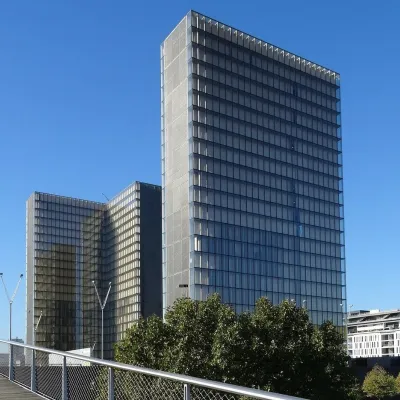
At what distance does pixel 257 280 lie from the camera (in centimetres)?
11012

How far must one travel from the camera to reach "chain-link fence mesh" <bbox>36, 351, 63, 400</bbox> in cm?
1358

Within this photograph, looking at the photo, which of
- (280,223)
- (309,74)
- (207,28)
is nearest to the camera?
(207,28)

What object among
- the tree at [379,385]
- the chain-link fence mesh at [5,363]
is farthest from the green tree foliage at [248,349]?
the tree at [379,385]

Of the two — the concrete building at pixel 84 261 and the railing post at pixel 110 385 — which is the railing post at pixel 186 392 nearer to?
the railing post at pixel 110 385

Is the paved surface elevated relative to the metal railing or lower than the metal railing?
lower

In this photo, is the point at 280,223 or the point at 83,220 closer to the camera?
the point at 280,223

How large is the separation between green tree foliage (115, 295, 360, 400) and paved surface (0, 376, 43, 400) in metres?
30.3

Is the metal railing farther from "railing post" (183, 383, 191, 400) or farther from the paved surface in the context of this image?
the paved surface

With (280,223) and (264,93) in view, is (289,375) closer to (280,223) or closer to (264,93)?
(280,223)

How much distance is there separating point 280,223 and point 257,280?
420 inches

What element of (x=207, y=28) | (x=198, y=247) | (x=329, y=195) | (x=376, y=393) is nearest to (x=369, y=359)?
(x=376, y=393)

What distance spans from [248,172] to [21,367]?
97.3m

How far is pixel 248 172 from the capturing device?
11269cm

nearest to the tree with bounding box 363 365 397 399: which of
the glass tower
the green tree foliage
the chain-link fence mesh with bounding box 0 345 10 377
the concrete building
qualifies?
the glass tower
